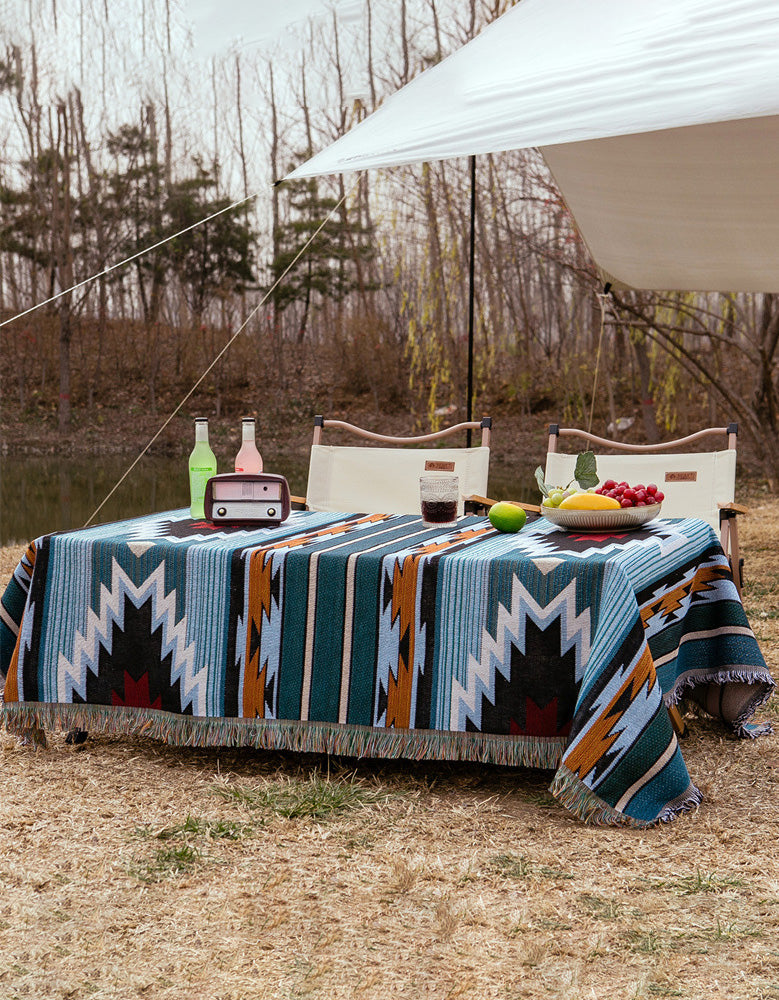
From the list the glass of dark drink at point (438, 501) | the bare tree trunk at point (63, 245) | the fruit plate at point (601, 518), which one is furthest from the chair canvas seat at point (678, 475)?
the bare tree trunk at point (63, 245)

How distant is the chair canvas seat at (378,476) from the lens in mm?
3498

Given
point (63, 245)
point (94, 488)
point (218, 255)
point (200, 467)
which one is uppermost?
point (63, 245)

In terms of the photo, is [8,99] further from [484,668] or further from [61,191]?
[484,668]

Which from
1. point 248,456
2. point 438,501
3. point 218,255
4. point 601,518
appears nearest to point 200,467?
point 248,456

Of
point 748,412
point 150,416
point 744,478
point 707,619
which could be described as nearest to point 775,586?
point 707,619

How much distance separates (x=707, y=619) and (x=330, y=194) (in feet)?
38.4

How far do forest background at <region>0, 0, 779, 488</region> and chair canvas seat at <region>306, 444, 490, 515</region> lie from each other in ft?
25.2

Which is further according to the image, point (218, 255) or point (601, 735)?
point (218, 255)

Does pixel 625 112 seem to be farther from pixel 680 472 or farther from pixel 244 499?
pixel 680 472

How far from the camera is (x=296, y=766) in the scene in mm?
2188

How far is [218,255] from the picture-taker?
1345 centimetres

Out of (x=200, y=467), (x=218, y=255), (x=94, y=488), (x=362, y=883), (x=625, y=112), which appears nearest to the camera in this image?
(x=362, y=883)

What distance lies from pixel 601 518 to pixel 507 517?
201mm

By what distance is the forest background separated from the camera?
11430 millimetres
